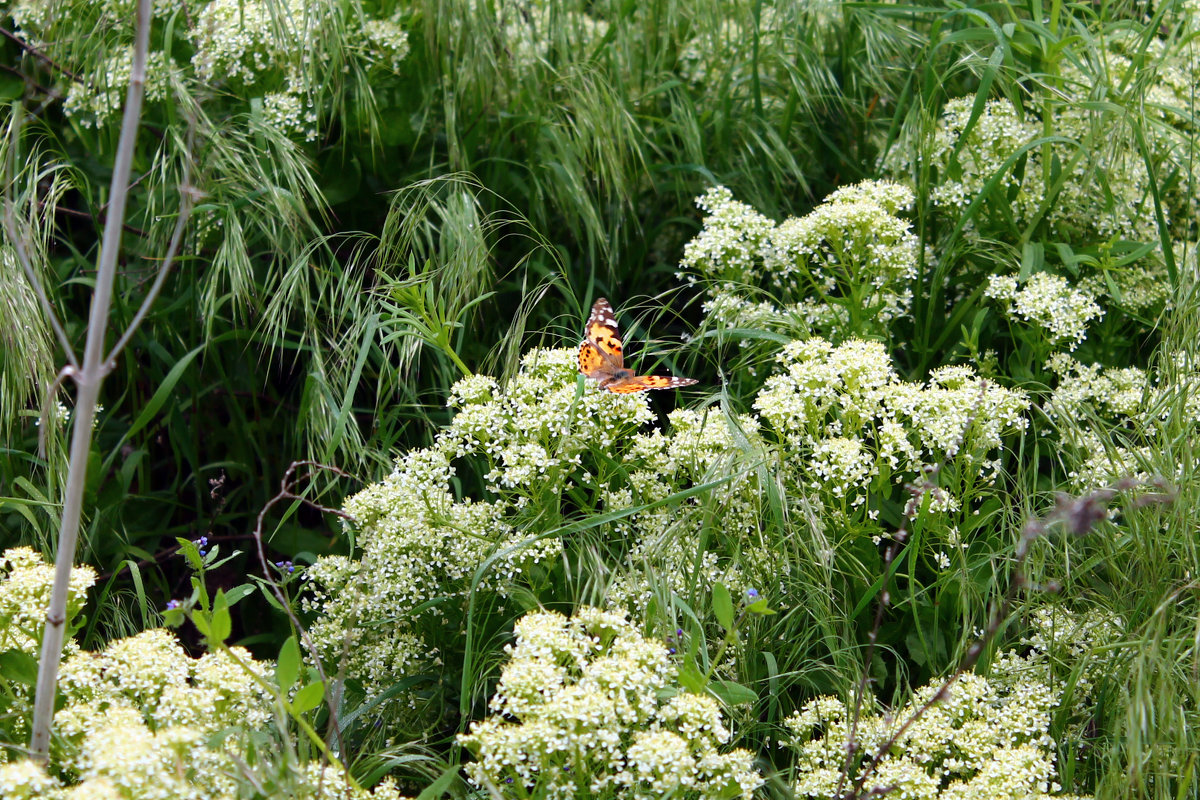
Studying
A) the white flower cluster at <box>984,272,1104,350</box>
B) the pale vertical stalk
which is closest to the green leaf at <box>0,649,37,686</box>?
the pale vertical stalk

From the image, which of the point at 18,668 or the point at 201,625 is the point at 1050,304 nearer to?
the point at 201,625

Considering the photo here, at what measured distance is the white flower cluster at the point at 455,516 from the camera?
1993mm

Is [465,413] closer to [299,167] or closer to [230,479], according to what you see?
[299,167]

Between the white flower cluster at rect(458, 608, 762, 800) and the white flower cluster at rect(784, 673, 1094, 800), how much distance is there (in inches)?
9.4

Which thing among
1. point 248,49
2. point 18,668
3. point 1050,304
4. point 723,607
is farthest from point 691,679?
point 248,49

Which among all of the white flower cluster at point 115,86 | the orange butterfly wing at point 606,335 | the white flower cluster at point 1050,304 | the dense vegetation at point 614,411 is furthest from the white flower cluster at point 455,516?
the white flower cluster at point 115,86

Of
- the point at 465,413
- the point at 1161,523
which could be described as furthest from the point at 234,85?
the point at 1161,523

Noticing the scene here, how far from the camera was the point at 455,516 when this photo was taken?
205 centimetres

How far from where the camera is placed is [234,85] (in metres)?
2.85

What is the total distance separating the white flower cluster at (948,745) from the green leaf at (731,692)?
0.17 meters

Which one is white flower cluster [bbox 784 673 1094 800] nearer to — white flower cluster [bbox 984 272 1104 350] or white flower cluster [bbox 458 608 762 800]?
white flower cluster [bbox 458 608 762 800]

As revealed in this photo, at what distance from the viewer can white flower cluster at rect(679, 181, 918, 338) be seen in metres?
2.40

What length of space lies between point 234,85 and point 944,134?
6.52 ft

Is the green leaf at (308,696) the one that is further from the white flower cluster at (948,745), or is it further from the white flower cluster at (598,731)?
the white flower cluster at (948,745)
